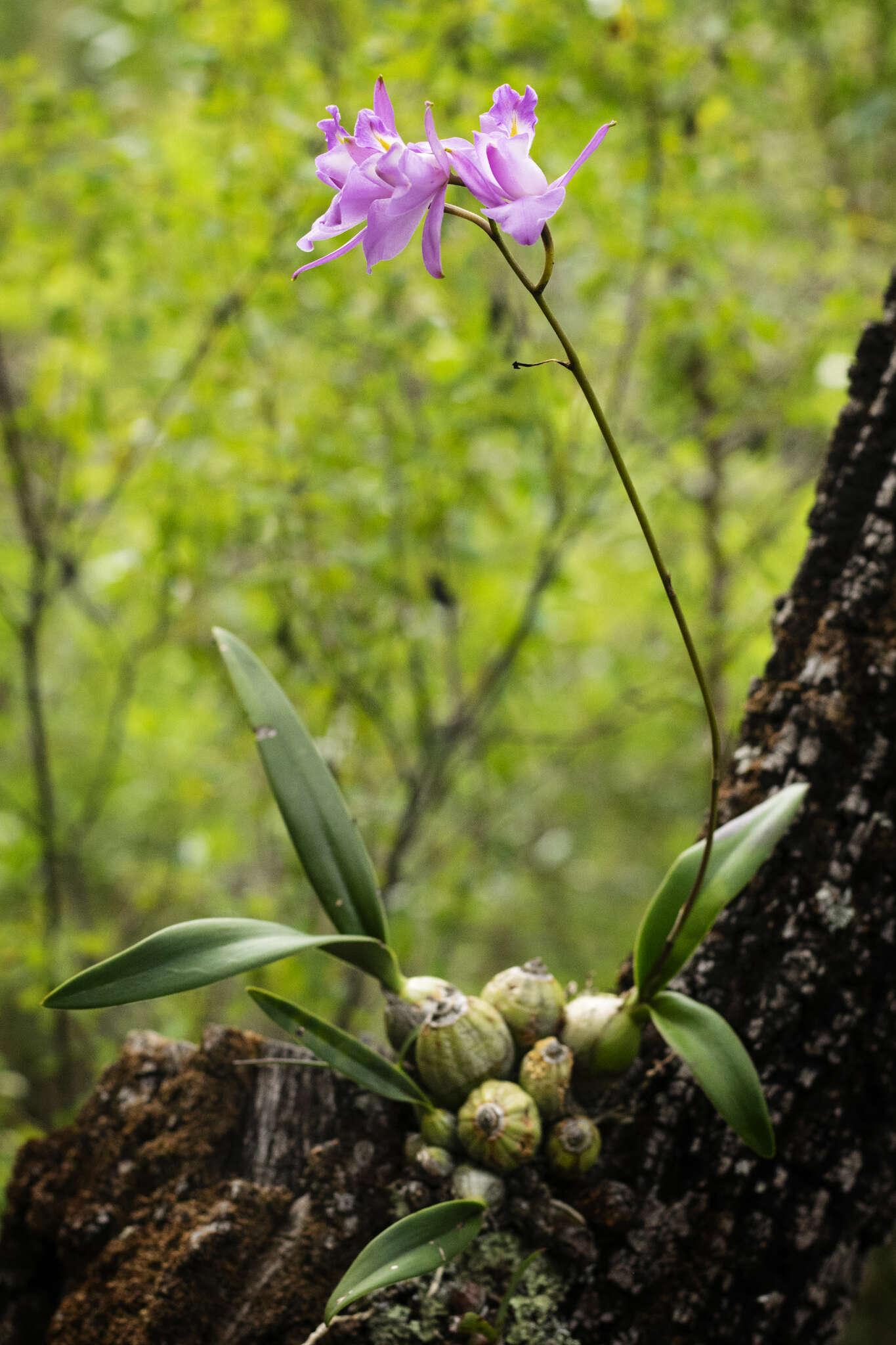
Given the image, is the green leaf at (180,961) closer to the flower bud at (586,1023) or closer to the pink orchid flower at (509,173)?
the flower bud at (586,1023)

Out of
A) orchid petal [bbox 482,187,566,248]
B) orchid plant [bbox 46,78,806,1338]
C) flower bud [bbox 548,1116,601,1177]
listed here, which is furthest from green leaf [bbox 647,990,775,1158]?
orchid petal [bbox 482,187,566,248]

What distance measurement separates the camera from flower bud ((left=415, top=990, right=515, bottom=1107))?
2.27ft

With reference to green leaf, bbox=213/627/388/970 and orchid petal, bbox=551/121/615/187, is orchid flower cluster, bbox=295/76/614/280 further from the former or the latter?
green leaf, bbox=213/627/388/970

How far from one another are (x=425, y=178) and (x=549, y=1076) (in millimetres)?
626

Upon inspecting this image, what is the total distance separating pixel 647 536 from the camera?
0.49 metres

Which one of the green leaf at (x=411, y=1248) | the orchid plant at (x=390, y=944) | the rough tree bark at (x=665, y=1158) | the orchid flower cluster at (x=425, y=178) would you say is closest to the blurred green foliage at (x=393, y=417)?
the rough tree bark at (x=665, y=1158)

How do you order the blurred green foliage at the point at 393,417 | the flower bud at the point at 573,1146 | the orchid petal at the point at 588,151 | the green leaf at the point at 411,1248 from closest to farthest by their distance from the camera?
the orchid petal at the point at 588,151, the green leaf at the point at 411,1248, the flower bud at the point at 573,1146, the blurred green foliage at the point at 393,417

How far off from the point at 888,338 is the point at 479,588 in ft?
3.20

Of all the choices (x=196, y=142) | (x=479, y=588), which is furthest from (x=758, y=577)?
(x=196, y=142)

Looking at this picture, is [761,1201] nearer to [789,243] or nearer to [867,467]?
[867,467]

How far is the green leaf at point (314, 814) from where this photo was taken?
763 mm

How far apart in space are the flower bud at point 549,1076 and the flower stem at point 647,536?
0.08 m

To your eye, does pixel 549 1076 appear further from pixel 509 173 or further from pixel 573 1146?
pixel 509 173

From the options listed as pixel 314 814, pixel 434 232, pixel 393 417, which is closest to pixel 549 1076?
pixel 314 814
